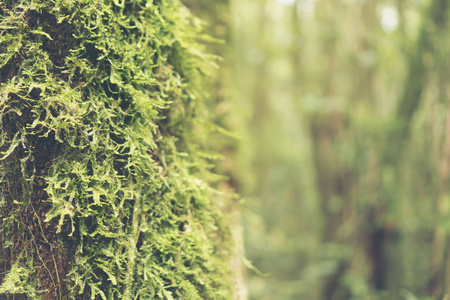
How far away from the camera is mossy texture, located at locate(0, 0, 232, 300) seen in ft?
3.44

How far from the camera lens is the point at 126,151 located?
1.17m

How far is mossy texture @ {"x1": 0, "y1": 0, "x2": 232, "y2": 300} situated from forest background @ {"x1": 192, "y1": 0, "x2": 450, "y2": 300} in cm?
199

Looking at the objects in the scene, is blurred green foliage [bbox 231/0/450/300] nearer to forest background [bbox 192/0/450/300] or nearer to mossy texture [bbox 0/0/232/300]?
forest background [bbox 192/0/450/300]

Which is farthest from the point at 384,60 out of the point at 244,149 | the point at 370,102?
the point at 244,149

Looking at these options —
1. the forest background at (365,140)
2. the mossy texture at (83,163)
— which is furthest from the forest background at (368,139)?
the mossy texture at (83,163)

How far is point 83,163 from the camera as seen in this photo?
1076 mm

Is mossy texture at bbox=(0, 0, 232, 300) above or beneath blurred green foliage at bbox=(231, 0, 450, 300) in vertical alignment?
above

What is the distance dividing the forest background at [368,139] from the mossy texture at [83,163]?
1.99 meters

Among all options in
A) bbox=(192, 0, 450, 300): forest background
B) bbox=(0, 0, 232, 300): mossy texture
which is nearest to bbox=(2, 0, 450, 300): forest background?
bbox=(192, 0, 450, 300): forest background

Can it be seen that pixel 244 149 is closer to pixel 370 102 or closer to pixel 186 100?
pixel 186 100

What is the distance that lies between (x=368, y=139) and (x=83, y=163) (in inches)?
207

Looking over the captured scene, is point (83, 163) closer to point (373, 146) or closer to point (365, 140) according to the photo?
point (373, 146)

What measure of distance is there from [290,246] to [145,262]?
35.4ft

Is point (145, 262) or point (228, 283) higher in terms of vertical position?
point (145, 262)
